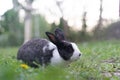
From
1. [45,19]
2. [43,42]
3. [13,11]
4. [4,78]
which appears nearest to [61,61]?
[43,42]

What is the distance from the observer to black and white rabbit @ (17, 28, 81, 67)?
3449 millimetres

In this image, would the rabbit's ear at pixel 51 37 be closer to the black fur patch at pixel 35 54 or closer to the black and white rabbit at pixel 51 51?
the black and white rabbit at pixel 51 51

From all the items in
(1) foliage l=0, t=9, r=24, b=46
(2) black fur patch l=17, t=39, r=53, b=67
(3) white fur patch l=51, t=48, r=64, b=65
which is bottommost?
(3) white fur patch l=51, t=48, r=64, b=65

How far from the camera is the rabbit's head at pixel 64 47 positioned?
11.2ft

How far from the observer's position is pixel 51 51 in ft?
11.6

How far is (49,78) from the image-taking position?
89 cm

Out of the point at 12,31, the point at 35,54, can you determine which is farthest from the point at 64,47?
the point at 12,31

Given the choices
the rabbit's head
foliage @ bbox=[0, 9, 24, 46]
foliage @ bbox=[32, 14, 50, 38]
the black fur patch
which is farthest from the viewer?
foliage @ bbox=[32, 14, 50, 38]

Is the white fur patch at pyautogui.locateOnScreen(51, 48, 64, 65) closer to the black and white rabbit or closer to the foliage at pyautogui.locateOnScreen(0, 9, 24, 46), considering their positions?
the black and white rabbit

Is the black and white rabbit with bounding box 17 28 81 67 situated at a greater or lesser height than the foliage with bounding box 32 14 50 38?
lesser

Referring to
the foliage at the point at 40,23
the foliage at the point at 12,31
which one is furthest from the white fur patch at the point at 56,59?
the foliage at the point at 40,23

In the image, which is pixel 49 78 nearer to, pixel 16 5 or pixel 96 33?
pixel 96 33

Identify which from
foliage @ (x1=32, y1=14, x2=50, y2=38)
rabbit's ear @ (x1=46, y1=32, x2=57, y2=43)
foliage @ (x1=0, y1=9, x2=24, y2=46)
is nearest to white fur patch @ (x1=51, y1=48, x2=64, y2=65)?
rabbit's ear @ (x1=46, y1=32, x2=57, y2=43)

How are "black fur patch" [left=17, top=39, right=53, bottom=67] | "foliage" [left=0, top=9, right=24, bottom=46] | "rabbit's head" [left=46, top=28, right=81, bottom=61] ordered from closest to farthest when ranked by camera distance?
"rabbit's head" [left=46, top=28, right=81, bottom=61]
"black fur patch" [left=17, top=39, right=53, bottom=67]
"foliage" [left=0, top=9, right=24, bottom=46]
